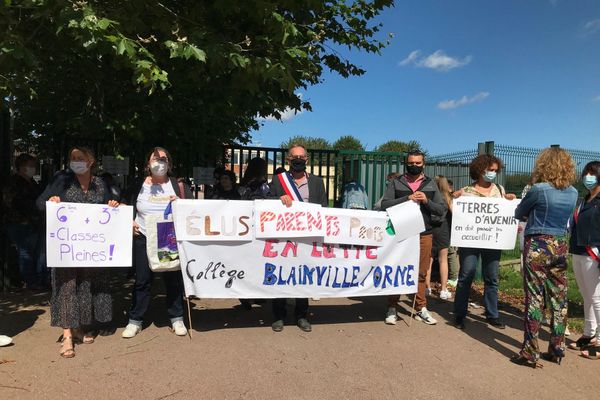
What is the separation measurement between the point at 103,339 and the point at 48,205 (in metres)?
1.46

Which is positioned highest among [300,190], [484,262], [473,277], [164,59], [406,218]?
[164,59]

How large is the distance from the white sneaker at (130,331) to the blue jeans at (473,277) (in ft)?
12.0

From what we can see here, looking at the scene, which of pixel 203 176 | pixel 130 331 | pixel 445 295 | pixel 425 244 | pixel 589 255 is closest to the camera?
pixel 589 255

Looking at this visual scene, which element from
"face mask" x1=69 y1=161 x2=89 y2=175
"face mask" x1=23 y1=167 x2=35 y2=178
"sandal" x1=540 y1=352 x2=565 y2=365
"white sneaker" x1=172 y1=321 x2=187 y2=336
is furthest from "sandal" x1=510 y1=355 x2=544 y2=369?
"face mask" x1=23 y1=167 x2=35 y2=178

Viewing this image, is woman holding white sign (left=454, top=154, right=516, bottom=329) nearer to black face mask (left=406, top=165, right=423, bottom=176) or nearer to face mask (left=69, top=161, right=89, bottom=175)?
black face mask (left=406, top=165, right=423, bottom=176)

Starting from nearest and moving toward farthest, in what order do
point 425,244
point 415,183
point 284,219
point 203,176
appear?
1. point 284,219
2. point 415,183
3. point 425,244
4. point 203,176

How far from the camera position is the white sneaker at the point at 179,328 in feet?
15.6

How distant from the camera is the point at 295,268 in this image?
16.4 ft

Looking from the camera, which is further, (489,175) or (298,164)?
(489,175)

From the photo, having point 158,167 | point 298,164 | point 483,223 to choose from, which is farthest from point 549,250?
point 158,167

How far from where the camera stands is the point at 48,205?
4.18 metres

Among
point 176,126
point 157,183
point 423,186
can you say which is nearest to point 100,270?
point 157,183

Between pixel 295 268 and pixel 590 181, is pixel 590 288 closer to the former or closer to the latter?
pixel 590 181

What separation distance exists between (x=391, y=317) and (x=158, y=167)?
3.19 meters
